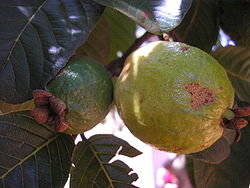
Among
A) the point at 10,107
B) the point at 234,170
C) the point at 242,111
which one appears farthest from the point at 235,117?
the point at 10,107

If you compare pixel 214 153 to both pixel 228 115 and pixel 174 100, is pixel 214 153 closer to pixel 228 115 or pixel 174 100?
pixel 228 115

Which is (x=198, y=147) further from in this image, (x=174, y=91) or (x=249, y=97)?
(x=249, y=97)

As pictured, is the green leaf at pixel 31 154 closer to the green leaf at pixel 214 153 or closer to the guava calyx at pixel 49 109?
the guava calyx at pixel 49 109

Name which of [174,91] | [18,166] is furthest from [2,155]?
[174,91]

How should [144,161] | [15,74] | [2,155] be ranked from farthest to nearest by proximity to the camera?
[144,161] < [2,155] < [15,74]

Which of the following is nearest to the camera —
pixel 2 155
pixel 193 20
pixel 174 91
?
pixel 174 91

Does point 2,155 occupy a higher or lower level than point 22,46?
lower

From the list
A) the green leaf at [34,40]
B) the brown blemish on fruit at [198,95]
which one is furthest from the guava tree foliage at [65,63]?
the brown blemish on fruit at [198,95]
